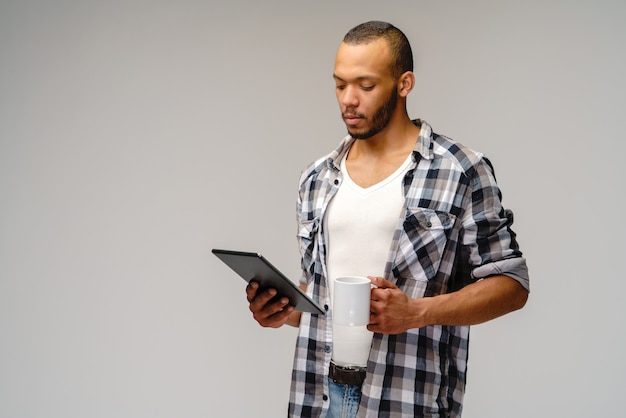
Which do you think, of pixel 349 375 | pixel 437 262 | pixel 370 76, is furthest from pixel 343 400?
pixel 370 76

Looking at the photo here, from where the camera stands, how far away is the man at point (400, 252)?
1529 mm

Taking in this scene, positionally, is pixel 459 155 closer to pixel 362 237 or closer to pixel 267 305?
pixel 362 237

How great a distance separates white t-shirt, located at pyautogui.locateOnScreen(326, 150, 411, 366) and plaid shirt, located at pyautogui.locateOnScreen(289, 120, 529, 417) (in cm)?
3

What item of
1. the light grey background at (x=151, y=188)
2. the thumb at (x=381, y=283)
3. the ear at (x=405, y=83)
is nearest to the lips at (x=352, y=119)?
the ear at (x=405, y=83)

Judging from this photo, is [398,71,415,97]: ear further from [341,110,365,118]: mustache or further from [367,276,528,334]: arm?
[367,276,528,334]: arm

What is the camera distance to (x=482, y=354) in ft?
8.90

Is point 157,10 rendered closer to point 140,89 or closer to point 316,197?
point 140,89

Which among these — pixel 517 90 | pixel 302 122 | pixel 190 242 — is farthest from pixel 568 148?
→ pixel 190 242

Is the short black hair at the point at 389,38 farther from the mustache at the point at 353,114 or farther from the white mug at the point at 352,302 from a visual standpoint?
the white mug at the point at 352,302

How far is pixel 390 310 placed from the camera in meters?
1.43

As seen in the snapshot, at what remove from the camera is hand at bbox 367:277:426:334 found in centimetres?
143

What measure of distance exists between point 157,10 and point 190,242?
2.98 feet

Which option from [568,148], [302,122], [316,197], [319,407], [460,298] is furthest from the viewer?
[302,122]

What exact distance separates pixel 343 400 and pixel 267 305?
0.86 feet
